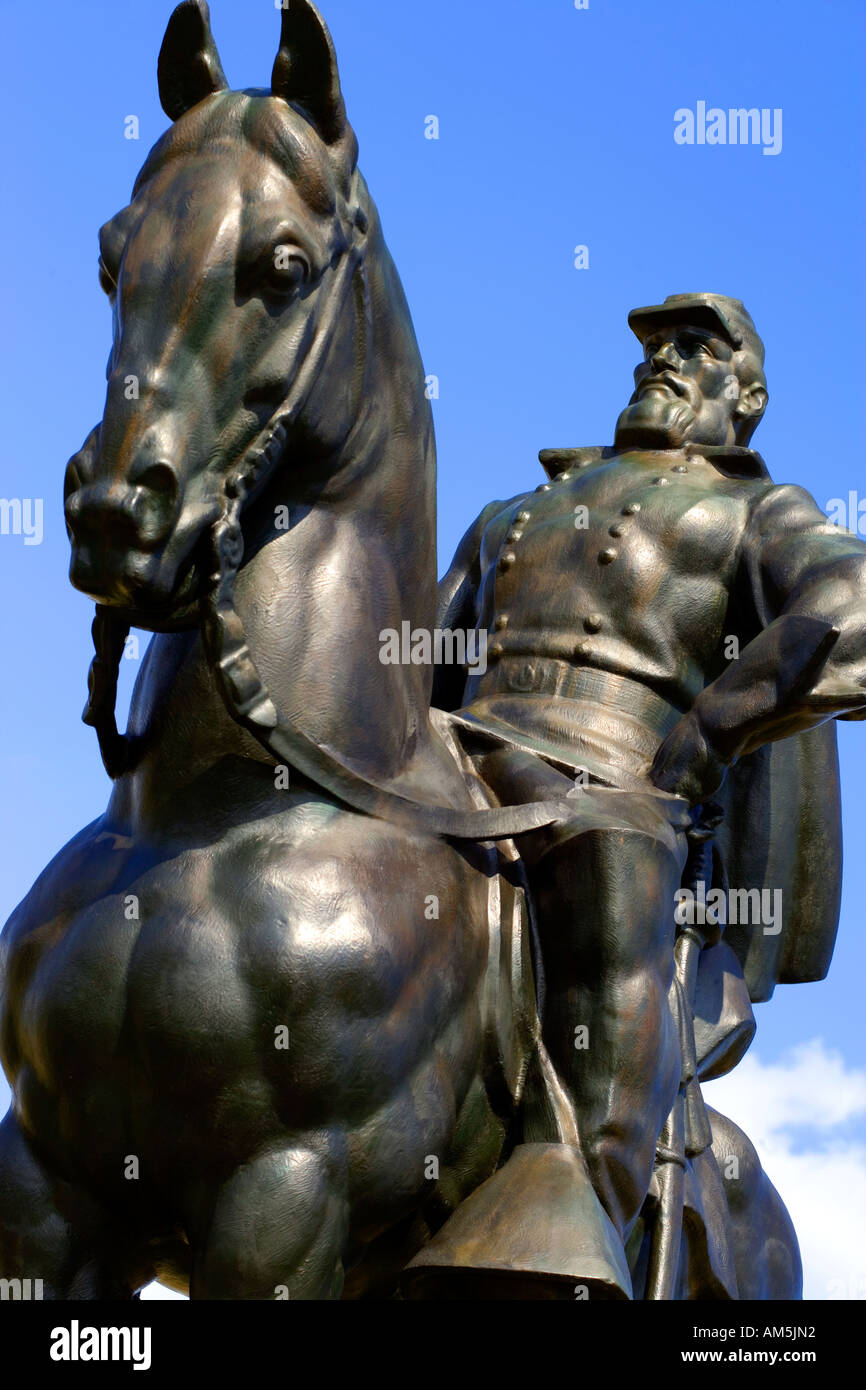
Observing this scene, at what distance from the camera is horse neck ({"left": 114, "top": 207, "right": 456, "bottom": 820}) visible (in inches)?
179

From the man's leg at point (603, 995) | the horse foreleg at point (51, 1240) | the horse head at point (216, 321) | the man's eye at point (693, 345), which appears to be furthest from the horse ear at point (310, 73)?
the man's eye at point (693, 345)

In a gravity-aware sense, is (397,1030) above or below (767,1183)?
above

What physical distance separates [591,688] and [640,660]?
0.58 ft

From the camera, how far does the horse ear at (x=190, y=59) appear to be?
477 cm

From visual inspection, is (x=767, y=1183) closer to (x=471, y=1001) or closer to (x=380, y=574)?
(x=471, y=1001)

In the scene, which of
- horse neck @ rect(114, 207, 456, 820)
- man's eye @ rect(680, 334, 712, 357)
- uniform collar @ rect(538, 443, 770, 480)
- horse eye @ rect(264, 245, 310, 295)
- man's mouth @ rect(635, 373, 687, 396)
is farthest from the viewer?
man's eye @ rect(680, 334, 712, 357)

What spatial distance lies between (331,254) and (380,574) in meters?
0.71

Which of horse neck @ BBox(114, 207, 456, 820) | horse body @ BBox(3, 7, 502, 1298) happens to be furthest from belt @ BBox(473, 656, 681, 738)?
horse body @ BBox(3, 7, 502, 1298)

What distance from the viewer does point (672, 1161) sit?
18.8 ft

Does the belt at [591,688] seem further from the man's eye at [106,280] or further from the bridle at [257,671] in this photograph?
the man's eye at [106,280]

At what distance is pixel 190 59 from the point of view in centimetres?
479

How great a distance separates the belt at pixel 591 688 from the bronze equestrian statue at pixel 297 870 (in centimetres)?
59

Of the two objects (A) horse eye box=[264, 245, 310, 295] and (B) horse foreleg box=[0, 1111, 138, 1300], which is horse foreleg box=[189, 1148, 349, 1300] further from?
(A) horse eye box=[264, 245, 310, 295]
